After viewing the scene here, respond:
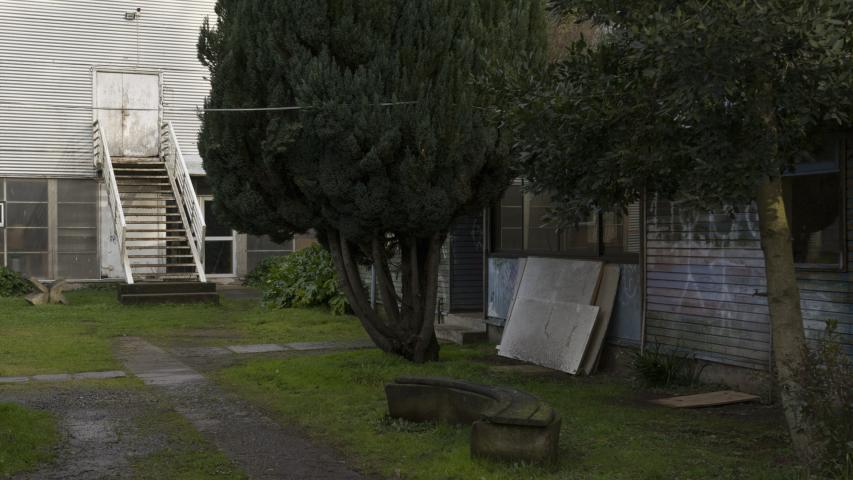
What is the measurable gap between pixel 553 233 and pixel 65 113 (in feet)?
52.0

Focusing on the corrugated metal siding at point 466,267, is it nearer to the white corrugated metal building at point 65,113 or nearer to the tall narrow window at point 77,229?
the white corrugated metal building at point 65,113

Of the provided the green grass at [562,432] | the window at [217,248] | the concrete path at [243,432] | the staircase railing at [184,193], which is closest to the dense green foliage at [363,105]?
the green grass at [562,432]

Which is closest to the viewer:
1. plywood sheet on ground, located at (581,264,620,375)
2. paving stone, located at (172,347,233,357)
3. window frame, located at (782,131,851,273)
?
window frame, located at (782,131,851,273)

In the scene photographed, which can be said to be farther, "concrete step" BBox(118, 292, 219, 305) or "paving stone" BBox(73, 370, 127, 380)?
"concrete step" BBox(118, 292, 219, 305)

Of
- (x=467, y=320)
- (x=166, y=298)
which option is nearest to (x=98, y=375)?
(x=467, y=320)

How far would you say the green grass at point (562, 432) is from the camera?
21.2ft

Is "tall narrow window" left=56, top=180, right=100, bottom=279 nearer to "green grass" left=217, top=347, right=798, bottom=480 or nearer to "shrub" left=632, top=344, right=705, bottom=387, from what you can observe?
"green grass" left=217, top=347, right=798, bottom=480

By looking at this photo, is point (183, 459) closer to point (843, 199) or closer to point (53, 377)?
point (53, 377)

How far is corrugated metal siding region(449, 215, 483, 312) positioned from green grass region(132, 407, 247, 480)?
7181mm

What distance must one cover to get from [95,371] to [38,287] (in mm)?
9425

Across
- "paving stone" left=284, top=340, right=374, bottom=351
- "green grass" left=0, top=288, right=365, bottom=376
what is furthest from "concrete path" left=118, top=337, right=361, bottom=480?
"paving stone" left=284, top=340, right=374, bottom=351

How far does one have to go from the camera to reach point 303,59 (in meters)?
10.0

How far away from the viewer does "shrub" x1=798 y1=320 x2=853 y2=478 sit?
548cm

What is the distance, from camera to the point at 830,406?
5547 millimetres
